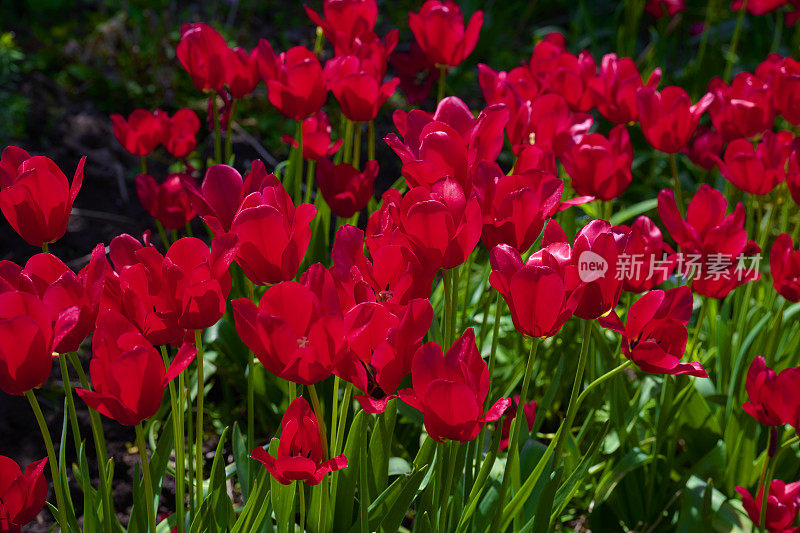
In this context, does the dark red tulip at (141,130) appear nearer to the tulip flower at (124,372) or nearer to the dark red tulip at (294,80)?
the dark red tulip at (294,80)

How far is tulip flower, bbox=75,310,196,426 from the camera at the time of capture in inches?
36.3

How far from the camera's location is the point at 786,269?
60.2 inches

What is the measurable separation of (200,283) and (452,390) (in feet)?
1.09

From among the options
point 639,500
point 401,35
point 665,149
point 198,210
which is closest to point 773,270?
point 665,149

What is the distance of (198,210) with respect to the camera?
1274 mm

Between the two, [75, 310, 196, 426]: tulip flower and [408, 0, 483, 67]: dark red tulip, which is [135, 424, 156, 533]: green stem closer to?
[75, 310, 196, 426]: tulip flower

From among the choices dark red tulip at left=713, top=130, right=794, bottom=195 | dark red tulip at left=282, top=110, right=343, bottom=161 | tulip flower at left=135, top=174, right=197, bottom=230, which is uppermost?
dark red tulip at left=713, top=130, right=794, bottom=195

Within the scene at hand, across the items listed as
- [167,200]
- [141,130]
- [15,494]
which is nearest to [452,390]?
[15,494]

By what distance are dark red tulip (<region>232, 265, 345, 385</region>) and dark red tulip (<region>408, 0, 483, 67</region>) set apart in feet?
3.81

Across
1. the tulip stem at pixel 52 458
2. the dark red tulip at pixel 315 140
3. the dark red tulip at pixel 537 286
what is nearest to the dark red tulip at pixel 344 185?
the dark red tulip at pixel 315 140

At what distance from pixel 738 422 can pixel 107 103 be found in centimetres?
295

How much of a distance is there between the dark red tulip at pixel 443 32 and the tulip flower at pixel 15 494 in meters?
1.34

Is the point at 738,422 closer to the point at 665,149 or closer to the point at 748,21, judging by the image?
the point at 665,149

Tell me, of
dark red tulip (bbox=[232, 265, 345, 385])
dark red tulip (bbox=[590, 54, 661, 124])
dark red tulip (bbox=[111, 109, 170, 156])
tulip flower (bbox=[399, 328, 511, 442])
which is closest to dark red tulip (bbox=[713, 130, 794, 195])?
A: dark red tulip (bbox=[590, 54, 661, 124])
